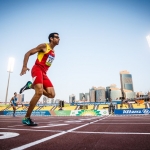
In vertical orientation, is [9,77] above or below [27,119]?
above

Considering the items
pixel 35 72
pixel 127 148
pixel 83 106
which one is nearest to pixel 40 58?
pixel 35 72

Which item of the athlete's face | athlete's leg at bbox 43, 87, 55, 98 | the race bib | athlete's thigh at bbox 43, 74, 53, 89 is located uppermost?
the athlete's face

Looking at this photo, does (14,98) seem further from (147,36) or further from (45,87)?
(147,36)

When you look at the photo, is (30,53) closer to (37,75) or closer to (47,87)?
(37,75)

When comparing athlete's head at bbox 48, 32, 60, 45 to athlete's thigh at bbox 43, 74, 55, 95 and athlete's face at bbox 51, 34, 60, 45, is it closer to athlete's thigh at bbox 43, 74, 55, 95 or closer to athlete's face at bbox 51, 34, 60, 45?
athlete's face at bbox 51, 34, 60, 45

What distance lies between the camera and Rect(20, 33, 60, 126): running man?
11.4ft

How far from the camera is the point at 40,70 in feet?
12.1

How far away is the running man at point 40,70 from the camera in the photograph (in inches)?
137

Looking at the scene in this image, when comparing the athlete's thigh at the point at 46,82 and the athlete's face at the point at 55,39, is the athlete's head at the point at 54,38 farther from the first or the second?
the athlete's thigh at the point at 46,82

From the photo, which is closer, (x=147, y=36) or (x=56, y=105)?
(x=147, y=36)

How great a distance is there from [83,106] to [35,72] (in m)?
34.2

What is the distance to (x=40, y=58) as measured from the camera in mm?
3783

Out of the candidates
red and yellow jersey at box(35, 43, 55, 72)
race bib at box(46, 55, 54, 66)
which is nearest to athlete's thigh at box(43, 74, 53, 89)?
red and yellow jersey at box(35, 43, 55, 72)

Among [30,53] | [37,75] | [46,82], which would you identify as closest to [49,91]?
[46,82]
